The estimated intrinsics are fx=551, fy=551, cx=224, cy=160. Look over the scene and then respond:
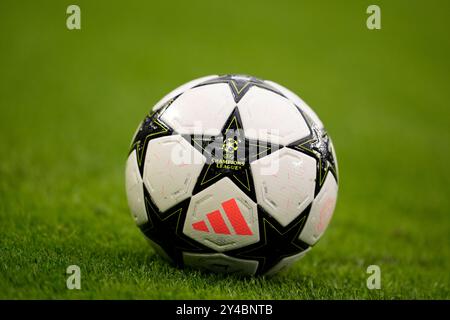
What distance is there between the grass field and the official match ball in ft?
0.93

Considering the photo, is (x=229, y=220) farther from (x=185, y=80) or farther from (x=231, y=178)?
(x=185, y=80)

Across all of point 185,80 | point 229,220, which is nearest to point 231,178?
point 229,220

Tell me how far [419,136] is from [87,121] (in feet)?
22.3

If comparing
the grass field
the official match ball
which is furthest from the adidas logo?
the grass field

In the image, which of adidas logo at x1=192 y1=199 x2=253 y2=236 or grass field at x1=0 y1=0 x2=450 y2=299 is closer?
adidas logo at x1=192 y1=199 x2=253 y2=236

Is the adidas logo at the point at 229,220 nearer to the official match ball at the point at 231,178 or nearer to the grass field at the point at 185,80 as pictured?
the official match ball at the point at 231,178

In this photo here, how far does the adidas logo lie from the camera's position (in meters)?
3.64

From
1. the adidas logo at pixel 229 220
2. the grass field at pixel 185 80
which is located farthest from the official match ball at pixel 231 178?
the grass field at pixel 185 80

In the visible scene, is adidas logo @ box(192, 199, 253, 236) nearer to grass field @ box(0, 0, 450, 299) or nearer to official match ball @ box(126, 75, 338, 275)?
official match ball @ box(126, 75, 338, 275)

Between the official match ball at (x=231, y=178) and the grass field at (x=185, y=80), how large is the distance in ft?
0.93

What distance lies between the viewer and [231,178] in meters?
3.62

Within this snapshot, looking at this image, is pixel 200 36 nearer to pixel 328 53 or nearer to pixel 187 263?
pixel 328 53

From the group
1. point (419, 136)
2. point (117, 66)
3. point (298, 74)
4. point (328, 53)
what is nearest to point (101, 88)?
point (117, 66)

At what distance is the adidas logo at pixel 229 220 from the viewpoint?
3.64 meters
